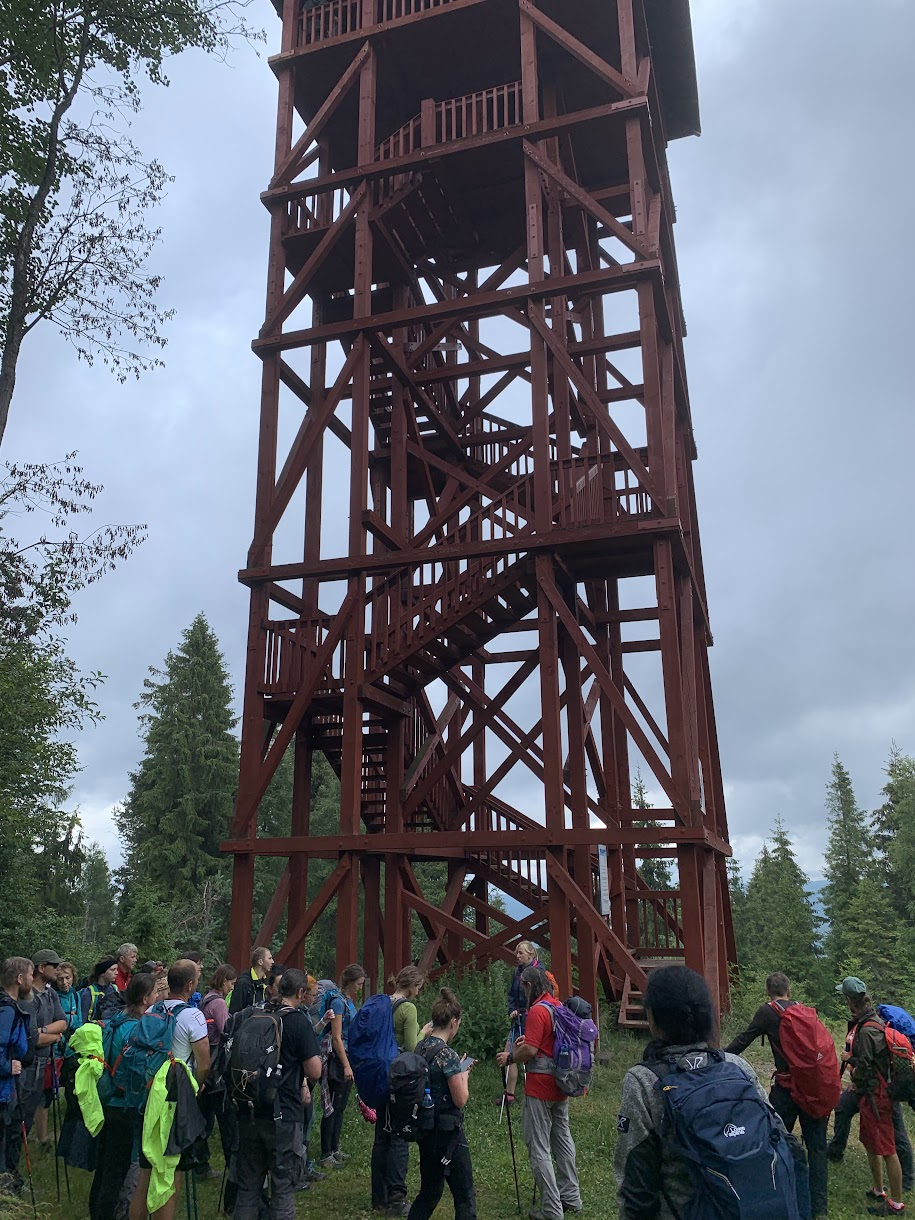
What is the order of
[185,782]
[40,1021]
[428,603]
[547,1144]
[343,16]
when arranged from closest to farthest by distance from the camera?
[547,1144], [40,1021], [428,603], [343,16], [185,782]

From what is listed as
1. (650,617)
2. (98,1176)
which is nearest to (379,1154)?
(98,1176)

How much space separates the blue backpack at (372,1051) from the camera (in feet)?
22.9

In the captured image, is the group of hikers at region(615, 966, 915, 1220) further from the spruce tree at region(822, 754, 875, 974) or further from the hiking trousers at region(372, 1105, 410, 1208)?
the spruce tree at region(822, 754, 875, 974)

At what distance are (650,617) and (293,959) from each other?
7.79m

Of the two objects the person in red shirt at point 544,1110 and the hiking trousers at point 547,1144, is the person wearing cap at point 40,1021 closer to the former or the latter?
the person in red shirt at point 544,1110

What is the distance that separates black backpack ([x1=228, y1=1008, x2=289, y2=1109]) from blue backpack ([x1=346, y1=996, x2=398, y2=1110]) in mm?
1394

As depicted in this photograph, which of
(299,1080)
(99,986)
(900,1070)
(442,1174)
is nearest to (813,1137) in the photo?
(900,1070)

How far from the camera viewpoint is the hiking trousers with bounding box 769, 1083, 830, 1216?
6.79m

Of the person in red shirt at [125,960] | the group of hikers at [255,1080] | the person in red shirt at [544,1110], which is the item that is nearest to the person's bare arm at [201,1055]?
→ the group of hikers at [255,1080]

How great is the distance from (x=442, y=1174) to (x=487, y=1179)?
2.48 m

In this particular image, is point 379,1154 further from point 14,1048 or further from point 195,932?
point 195,932

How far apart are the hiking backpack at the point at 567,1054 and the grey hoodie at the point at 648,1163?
3.70m

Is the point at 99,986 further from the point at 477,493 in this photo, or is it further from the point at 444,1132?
the point at 477,493

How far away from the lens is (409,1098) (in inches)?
228
